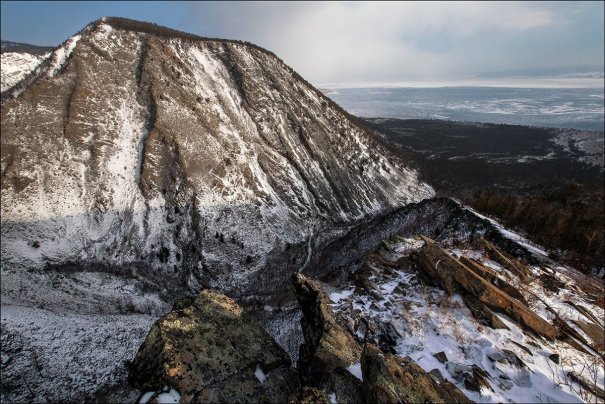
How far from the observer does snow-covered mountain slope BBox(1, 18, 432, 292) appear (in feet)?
150

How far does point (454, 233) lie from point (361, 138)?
54.2m

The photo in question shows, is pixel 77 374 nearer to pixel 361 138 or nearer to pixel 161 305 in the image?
pixel 161 305

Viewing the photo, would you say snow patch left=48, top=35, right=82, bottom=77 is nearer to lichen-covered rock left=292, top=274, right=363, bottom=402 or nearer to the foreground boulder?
the foreground boulder

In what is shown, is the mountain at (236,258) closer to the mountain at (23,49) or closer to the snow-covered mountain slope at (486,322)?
the snow-covered mountain slope at (486,322)

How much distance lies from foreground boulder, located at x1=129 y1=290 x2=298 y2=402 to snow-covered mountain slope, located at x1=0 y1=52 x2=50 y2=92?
8040 cm

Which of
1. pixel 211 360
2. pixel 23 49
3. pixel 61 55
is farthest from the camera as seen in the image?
pixel 23 49

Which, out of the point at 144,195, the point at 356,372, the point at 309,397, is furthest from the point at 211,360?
the point at 144,195

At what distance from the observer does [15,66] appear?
228 feet

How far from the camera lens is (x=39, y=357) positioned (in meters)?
30.5

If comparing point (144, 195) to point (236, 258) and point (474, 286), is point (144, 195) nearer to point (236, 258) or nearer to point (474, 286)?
point (236, 258)

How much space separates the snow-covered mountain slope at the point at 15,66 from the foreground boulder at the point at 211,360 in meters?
80.4

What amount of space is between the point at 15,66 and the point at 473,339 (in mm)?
95508

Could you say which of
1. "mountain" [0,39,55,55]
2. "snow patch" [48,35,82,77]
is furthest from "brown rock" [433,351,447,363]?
"mountain" [0,39,55,55]

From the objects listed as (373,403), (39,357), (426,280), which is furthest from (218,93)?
(373,403)
